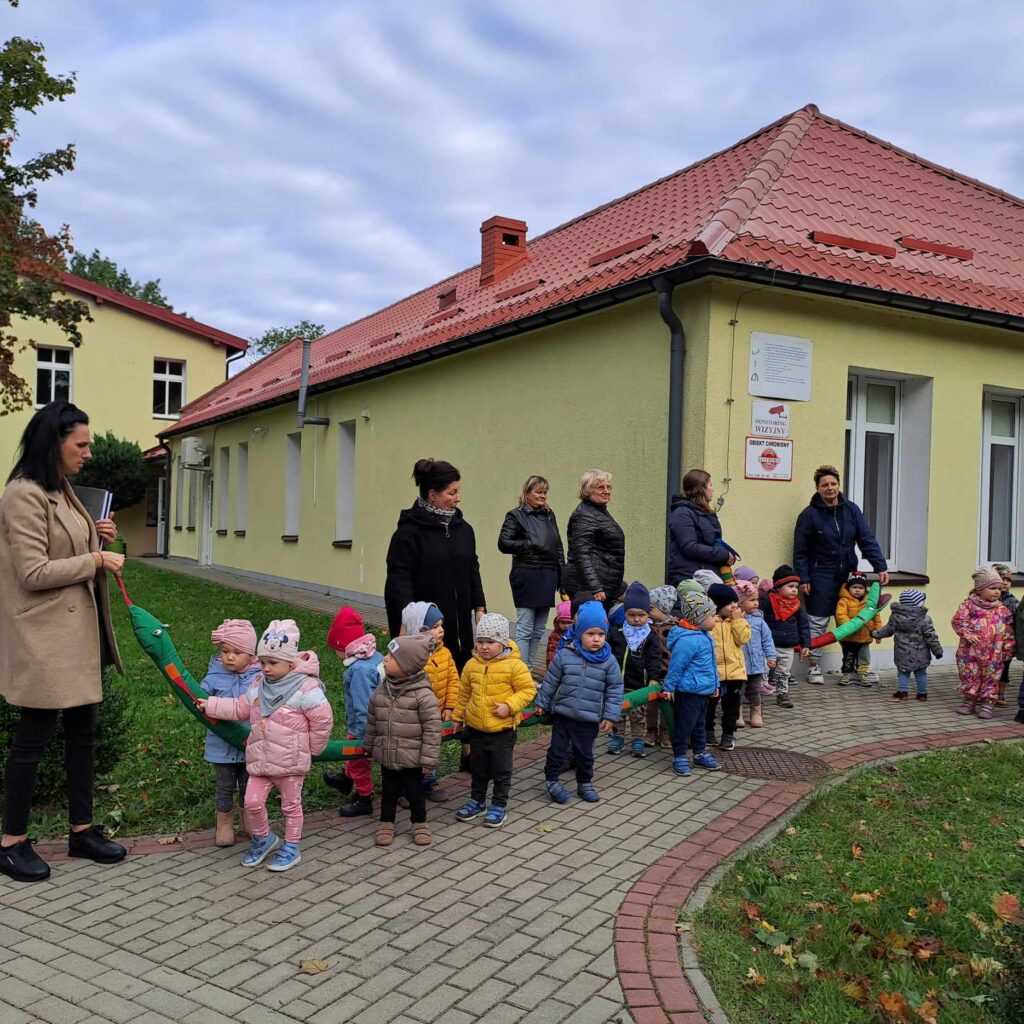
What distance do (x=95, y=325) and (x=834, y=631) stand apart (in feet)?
95.4

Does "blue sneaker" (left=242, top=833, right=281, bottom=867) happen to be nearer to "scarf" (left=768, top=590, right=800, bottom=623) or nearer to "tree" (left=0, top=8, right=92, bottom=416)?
"scarf" (left=768, top=590, right=800, bottom=623)

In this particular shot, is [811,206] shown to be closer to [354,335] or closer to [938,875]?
[938,875]

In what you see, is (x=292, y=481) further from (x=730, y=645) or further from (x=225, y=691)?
(x=225, y=691)

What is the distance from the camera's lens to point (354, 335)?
22.3 m

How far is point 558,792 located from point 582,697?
0.56 m

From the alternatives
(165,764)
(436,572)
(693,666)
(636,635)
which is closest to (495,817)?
(436,572)

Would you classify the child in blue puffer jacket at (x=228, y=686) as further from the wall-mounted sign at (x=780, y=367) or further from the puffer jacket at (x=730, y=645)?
the wall-mounted sign at (x=780, y=367)

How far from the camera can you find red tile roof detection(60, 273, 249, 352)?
3141 centimetres

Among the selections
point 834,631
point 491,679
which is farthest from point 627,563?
point 491,679

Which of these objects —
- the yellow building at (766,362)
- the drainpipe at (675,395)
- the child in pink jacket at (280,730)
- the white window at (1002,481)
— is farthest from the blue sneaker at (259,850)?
the white window at (1002,481)

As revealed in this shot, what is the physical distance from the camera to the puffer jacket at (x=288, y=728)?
4.39 meters

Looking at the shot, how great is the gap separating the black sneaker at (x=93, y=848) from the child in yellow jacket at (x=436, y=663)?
1.46 meters

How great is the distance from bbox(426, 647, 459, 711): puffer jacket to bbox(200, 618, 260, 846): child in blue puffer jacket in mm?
1014

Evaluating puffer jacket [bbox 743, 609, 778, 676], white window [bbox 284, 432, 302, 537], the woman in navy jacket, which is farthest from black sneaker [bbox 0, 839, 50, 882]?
white window [bbox 284, 432, 302, 537]
